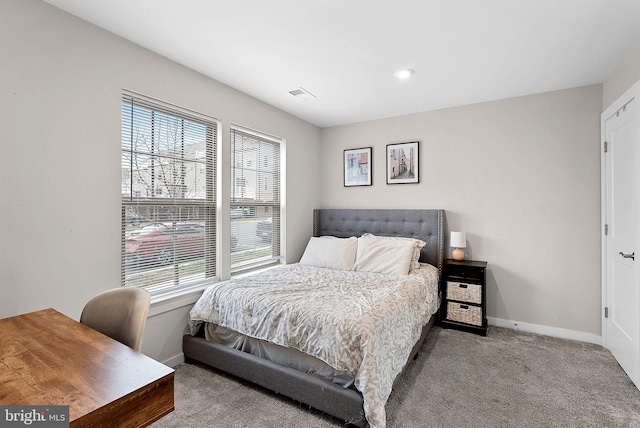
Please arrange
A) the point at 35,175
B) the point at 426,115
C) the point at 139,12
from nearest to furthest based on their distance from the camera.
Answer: the point at 35,175 → the point at 139,12 → the point at 426,115

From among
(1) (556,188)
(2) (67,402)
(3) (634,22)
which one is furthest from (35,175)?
(1) (556,188)

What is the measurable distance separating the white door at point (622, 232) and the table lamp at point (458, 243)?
1.23 meters

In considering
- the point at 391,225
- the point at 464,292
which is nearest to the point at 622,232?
the point at 464,292

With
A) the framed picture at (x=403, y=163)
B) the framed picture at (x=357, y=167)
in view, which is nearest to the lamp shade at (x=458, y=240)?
the framed picture at (x=403, y=163)

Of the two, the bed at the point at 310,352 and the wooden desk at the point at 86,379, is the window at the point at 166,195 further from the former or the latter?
the wooden desk at the point at 86,379

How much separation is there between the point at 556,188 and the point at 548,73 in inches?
46.4

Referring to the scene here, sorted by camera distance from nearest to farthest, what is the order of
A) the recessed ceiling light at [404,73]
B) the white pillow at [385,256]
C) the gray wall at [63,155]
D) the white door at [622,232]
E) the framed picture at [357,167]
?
the gray wall at [63,155]
the white door at [622,232]
the recessed ceiling light at [404,73]
the white pillow at [385,256]
the framed picture at [357,167]

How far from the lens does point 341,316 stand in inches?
77.2

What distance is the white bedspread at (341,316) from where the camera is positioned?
1.80 metres

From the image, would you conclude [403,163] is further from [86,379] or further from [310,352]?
[86,379]

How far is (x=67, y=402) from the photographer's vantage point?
0.84 meters

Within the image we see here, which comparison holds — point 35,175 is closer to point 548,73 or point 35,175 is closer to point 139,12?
point 139,12

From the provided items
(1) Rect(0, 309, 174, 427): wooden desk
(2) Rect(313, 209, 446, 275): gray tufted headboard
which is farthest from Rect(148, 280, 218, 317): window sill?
(2) Rect(313, 209, 446, 275): gray tufted headboard

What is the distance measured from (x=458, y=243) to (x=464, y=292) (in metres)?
0.55
